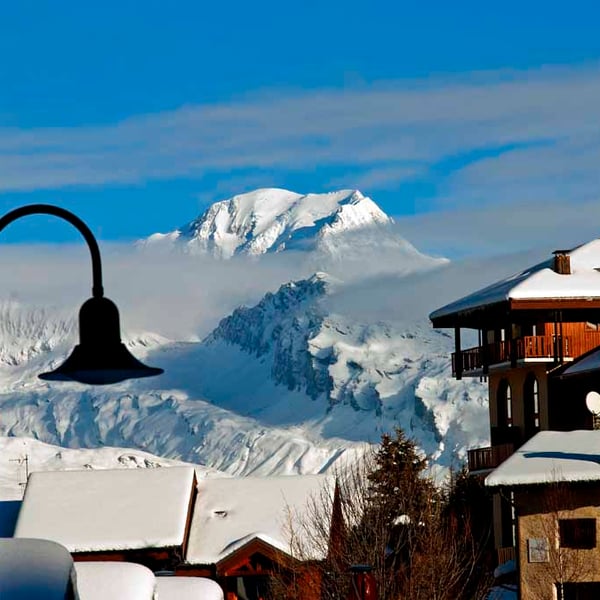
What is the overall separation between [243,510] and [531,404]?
35.3ft

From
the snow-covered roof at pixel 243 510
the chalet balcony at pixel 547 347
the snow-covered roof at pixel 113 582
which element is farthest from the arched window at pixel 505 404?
the snow-covered roof at pixel 113 582

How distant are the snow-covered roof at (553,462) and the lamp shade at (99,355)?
32.9m

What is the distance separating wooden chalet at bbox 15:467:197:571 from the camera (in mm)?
60562

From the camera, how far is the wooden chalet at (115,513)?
199 feet

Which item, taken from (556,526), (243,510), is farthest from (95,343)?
(243,510)

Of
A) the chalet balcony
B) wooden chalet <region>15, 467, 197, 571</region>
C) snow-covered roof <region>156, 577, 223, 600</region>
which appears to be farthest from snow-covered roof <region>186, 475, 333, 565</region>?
snow-covered roof <region>156, 577, 223, 600</region>

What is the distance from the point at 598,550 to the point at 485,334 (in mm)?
24945

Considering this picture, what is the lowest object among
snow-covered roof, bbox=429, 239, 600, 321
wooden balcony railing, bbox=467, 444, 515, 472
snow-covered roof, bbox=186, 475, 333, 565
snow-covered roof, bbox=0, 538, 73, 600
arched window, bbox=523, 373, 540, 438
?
snow-covered roof, bbox=0, 538, 73, 600

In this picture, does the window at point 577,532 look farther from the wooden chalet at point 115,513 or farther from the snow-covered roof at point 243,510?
the wooden chalet at point 115,513

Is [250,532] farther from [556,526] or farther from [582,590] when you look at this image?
[556,526]

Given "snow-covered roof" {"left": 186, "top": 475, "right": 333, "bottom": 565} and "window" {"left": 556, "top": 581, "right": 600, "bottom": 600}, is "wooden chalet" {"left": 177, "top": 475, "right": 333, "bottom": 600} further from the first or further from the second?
"window" {"left": 556, "top": 581, "right": 600, "bottom": 600}

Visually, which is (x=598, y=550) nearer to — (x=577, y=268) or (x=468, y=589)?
(x=468, y=589)

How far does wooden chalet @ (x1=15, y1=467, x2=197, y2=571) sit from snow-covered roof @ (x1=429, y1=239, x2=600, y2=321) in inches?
474

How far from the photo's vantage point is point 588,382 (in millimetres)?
60906
